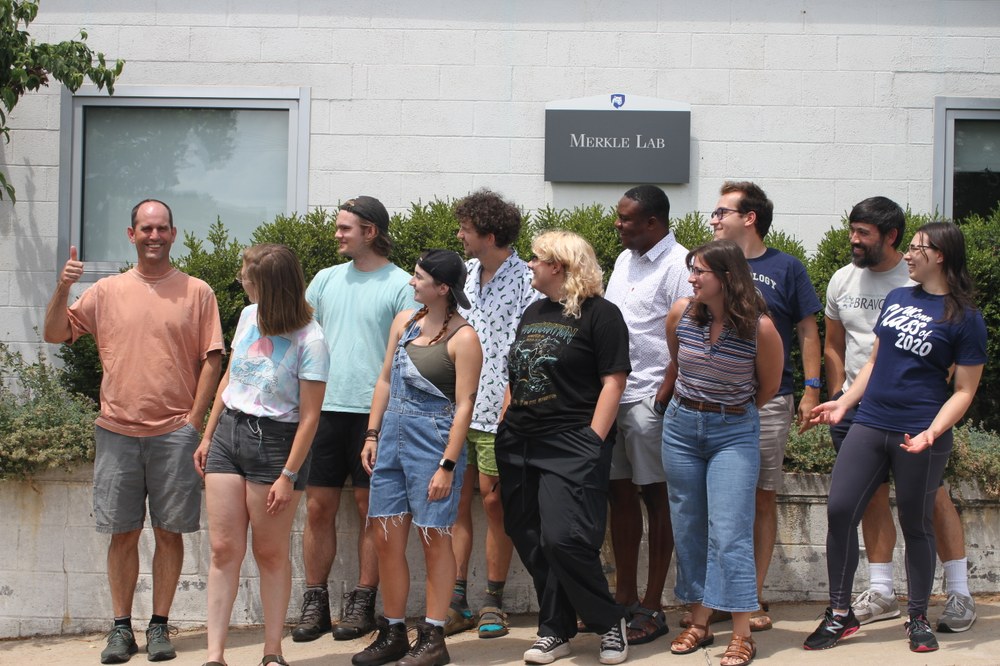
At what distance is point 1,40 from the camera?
269 inches

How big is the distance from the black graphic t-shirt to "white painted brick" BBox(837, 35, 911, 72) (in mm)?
3753

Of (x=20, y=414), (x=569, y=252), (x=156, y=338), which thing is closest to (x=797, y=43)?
(x=569, y=252)

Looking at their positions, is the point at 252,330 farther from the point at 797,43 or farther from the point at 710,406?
the point at 797,43

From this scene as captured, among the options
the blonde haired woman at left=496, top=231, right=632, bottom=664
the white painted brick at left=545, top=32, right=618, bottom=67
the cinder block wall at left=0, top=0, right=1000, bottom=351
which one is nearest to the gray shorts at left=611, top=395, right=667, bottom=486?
the blonde haired woman at left=496, top=231, right=632, bottom=664

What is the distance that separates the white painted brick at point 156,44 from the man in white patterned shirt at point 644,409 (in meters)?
3.98

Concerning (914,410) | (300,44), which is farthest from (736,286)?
(300,44)

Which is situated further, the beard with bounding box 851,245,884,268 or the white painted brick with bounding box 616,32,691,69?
the white painted brick with bounding box 616,32,691,69

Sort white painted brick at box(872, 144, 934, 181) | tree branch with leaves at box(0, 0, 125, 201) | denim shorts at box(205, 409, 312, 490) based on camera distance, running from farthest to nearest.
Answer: white painted brick at box(872, 144, 934, 181) < tree branch with leaves at box(0, 0, 125, 201) < denim shorts at box(205, 409, 312, 490)

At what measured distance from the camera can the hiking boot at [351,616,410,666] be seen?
Result: 204 inches

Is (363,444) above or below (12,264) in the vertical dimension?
below

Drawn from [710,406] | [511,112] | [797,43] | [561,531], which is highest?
[797,43]

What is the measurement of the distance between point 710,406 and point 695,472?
311mm

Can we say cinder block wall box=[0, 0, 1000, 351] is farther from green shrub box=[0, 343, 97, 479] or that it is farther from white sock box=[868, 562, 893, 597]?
white sock box=[868, 562, 893, 597]

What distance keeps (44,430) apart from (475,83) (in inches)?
144
